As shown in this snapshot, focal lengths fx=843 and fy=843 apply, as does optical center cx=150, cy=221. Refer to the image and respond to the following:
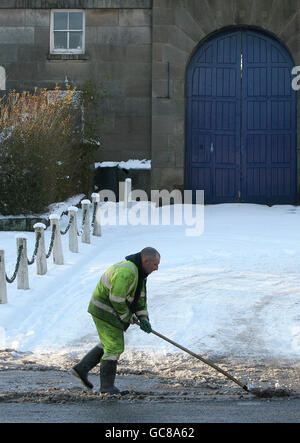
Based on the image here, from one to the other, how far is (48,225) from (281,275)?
19.5ft

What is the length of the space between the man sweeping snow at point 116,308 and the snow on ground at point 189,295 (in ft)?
5.17

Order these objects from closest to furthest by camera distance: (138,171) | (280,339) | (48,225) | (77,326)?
(280,339) < (77,326) < (48,225) < (138,171)

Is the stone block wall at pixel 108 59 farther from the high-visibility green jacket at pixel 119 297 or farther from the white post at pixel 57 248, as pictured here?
the high-visibility green jacket at pixel 119 297

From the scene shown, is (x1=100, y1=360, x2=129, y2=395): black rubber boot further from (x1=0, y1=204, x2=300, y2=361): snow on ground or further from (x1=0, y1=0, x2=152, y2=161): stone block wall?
(x1=0, y1=0, x2=152, y2=161): stone block wall

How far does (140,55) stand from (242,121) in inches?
129

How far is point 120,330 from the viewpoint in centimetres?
796

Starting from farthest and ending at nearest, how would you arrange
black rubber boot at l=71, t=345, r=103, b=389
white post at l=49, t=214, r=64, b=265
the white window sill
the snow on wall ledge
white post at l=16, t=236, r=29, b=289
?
the white window sill < the snow on wall ledge < white post at l=49, t=214, r=64, b=265 < white post at l=16, t=236, r=29, b=289 < black rubber boot at l=71, t=345, r=103, b=389

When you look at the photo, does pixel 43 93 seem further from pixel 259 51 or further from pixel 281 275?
pixel 281 275

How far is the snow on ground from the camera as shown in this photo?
9953mm

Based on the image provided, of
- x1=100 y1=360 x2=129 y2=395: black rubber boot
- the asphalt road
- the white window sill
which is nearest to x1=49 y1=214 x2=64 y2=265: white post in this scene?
x1=100 y1=360 x2=129 y2=395: black rubber boot

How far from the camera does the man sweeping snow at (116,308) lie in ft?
25.5

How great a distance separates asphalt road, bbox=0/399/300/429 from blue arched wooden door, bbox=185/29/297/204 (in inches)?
616

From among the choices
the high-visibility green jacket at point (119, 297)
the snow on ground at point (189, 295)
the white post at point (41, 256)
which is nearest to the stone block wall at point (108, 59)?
the snow on ground at point (189, 295)

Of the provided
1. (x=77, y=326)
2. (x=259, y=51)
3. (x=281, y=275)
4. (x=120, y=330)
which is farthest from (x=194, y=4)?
(x=120, y=330)
